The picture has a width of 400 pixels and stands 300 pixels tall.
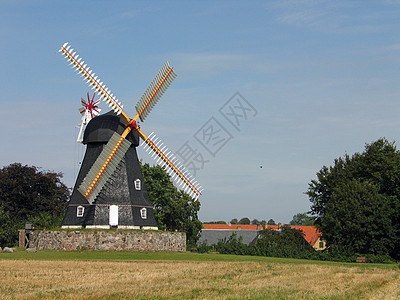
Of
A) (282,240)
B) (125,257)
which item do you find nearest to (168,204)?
(282,240)

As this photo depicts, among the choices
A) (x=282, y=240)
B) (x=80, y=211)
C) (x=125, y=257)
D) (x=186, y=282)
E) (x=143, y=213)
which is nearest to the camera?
(x=186, y=282)

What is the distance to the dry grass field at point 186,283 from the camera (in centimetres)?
1631

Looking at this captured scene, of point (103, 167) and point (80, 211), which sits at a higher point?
point (103, 167)

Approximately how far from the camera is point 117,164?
39875 millimetres

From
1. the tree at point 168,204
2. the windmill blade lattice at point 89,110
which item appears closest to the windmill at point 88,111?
the windmill blade lattice at point 89,110

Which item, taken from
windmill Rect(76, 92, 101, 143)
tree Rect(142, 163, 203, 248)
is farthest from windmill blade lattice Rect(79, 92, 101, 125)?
tree Rect(142, 163, 203, 248)

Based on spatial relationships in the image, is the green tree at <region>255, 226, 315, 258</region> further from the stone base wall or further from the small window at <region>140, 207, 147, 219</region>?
the small window at <region>140, 207, 147, 219</region>

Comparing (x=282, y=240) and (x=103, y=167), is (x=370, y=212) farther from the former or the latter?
(x=103, y=167)

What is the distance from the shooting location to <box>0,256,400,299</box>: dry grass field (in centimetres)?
1631

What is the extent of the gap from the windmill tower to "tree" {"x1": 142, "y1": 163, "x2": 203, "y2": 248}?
1281 centimetres

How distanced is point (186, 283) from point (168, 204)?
38.1 metres

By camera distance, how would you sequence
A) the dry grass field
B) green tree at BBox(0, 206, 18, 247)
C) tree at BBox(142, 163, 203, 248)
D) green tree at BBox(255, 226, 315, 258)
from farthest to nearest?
tree at BBox(142, 163, 203, 248) < green tree at BBox(255, 226, 315, 258) < green tree at BBox(0, 206, 18, 247) < the dry grass field

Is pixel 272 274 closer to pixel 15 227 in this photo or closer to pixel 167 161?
pixel 167 161

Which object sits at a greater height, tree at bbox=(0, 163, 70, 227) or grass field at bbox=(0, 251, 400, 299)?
tree at bbox=(0, 163, 70, 227)
